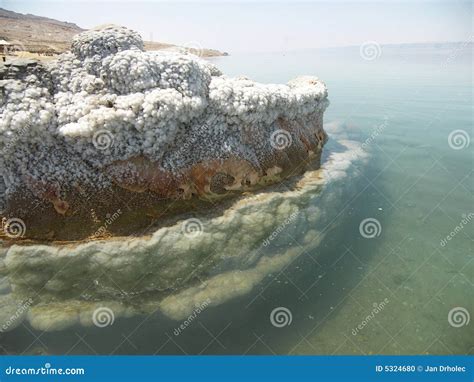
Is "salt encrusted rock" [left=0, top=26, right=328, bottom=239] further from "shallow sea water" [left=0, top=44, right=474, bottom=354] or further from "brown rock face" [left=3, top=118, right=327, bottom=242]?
"shallow sea water" [left=0, top=44, right=474, bottom=354]

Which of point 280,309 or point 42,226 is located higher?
point 42,226

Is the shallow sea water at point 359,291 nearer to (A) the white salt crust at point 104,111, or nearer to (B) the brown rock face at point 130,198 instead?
(B) the brown rock face at point 130,198

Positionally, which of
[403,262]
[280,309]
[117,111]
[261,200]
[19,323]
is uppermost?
[117,111]

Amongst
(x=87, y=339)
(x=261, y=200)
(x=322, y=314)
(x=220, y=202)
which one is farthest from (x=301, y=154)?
(x=87, y=339)

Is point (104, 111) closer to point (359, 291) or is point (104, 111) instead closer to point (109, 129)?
point (109, 129)

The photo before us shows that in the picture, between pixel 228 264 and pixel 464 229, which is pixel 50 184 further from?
pixel 464 229

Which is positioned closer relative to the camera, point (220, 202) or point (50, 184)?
point (50, 184)

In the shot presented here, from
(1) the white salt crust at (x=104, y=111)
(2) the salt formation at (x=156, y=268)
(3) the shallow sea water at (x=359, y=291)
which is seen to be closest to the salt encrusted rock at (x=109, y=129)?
(1) the white salt crust at (x=104, y=111)

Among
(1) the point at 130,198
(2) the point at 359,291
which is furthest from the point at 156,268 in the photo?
(2) the point at 359,291
